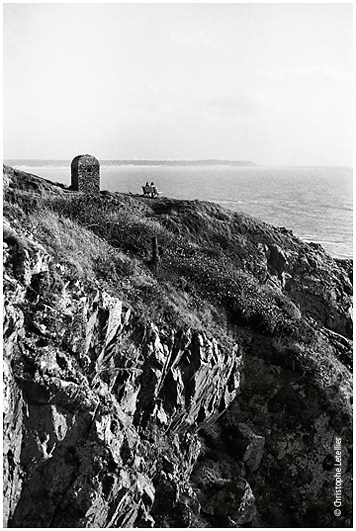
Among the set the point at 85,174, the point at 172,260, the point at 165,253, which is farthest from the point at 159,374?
the point at 85,174

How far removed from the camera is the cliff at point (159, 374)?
41.1 feet

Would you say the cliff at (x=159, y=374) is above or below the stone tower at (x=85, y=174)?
below

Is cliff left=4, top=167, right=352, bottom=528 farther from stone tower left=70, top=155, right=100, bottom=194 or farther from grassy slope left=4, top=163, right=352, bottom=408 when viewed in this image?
stone tower left=70, top=155, right=100, bottom=194

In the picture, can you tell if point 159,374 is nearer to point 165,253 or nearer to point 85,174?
point 165,253

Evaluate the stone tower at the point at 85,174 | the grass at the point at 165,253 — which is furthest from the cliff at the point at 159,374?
the stone tower at the point at 85,174

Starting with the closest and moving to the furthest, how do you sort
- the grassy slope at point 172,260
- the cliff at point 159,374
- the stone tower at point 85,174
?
the cliff at point 159,374, the grassy slope at point 172,260, the stone tower at point 85,174

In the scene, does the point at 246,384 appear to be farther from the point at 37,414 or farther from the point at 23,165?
the point at 23,165

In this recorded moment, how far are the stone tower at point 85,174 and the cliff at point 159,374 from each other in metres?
1.05

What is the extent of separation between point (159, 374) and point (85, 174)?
881cm

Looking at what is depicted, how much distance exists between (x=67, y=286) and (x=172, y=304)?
3.43m

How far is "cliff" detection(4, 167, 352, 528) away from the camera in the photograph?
12.5 metres

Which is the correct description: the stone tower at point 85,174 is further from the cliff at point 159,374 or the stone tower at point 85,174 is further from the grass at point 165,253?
the cliff at point 159,374

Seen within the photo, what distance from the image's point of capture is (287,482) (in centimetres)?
1540

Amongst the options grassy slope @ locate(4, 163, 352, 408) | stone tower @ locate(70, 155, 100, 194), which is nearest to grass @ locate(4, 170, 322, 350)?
grassy slope @ locate(4, 163, 352, 408)
